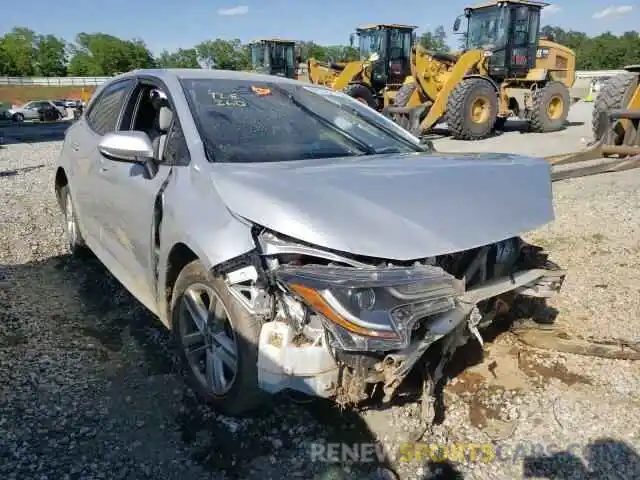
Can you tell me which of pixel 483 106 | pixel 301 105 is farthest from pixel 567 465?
pixel 483 106

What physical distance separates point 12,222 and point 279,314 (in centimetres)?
533

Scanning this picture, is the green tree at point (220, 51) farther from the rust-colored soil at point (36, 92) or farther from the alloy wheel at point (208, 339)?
the alloy wheel at point (208, 339)

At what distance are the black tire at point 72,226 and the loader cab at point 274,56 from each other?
16.5m

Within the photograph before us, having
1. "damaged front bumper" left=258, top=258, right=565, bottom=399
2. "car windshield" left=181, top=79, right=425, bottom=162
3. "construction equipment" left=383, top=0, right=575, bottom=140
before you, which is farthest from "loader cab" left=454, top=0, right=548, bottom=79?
"damaged front bumper" left=258, top=258, right=565, bottom=399

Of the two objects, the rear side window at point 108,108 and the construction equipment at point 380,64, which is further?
the construction equipment at point 380,64

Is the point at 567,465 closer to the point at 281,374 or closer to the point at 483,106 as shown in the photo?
the point at 281,374

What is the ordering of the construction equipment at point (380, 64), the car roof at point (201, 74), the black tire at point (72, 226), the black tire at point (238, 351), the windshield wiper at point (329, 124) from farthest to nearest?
the construction equipment at point (380, 64)
the black tire at point (72, 226)
the car roof at point (201, 74)
the windshield wiper at point (329, 124)
the black tire at point (238, 351)

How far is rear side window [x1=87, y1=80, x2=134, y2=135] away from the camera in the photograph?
12.6 feet

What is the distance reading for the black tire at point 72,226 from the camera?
4738mm

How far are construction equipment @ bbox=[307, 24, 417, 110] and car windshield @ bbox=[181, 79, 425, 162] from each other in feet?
41.5

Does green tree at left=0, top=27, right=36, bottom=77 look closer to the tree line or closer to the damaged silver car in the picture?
the tree line

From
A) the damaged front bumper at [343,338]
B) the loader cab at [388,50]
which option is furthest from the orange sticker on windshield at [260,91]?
the loader cab at [388,50]

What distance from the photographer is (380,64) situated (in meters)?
16.3

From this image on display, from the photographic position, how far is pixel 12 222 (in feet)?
20.6
